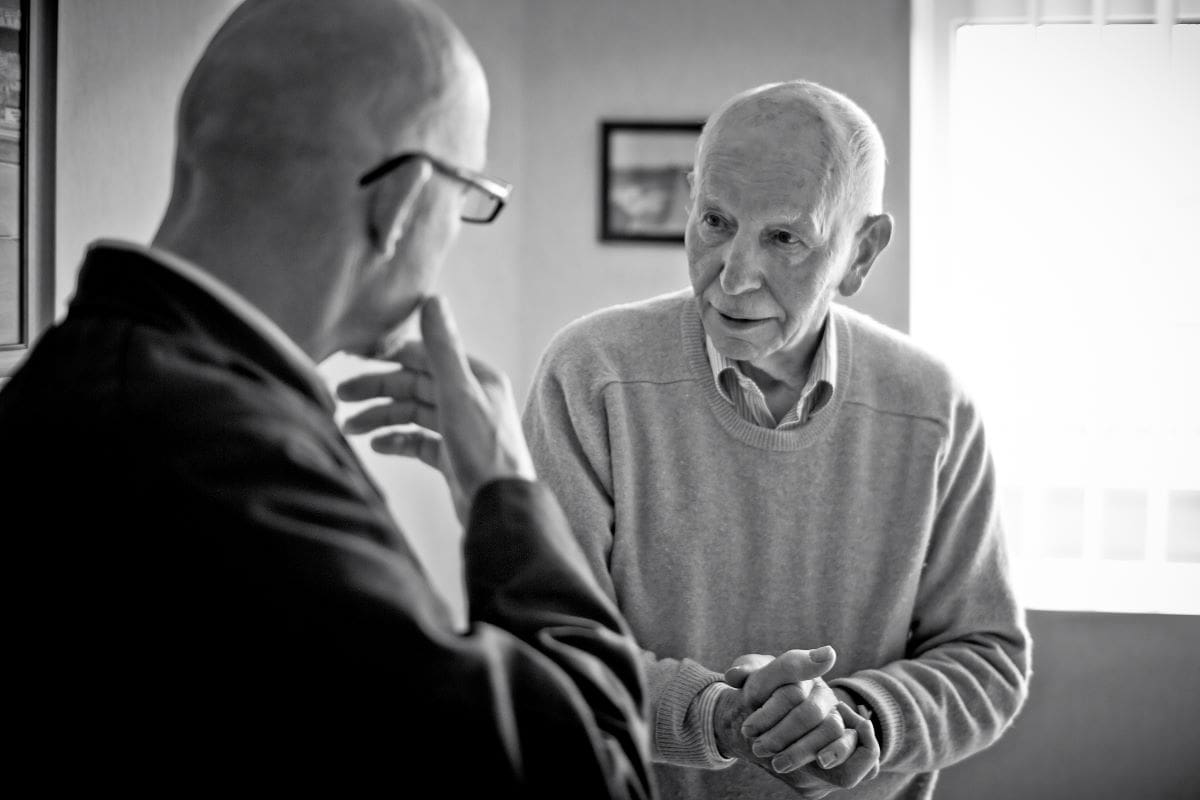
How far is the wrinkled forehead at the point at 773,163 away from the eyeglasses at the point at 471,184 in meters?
0.55

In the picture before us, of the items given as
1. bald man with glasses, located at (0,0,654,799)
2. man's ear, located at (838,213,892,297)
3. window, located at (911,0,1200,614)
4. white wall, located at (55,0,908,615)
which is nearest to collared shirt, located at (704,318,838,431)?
man's ear, located at (838,213,892,297)

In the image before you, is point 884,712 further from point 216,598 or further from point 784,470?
point 216,598

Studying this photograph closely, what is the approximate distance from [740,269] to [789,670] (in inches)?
20.9

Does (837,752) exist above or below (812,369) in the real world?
below

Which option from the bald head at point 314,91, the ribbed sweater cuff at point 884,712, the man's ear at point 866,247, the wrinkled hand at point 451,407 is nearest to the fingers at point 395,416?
the wrinkled hand at point 451,407

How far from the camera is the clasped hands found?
1324 mm

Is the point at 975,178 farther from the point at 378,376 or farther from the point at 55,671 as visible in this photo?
the point at 55,671

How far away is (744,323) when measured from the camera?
1.55 meters

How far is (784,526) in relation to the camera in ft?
5.16

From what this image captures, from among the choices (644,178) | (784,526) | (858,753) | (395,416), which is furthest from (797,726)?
(644,178)

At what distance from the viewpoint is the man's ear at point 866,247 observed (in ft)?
5.51

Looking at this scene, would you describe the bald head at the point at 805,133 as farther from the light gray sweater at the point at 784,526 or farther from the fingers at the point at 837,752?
the fingers at the point at 837,752

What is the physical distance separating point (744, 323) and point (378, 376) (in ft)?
2.09

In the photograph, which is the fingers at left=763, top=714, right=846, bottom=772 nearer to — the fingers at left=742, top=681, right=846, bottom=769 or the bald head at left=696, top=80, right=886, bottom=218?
the fingers at left=742, top=681, right=846, bottom=769
